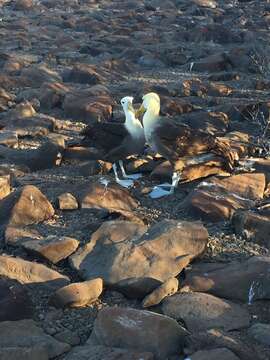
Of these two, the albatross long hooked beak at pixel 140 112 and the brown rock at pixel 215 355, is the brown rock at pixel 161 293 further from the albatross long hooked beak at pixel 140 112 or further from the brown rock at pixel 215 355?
the albatross long hooked beak at pixel 140 112

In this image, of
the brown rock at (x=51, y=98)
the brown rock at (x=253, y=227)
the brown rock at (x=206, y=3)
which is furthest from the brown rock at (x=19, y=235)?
the brown rock at (x=206, y=3)

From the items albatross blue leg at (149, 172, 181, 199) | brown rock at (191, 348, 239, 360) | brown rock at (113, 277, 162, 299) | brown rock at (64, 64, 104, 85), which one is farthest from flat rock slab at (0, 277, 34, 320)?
brown rock at (64, 64, 104, 85)

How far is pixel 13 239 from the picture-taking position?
5.94m

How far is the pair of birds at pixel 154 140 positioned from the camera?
7504mm

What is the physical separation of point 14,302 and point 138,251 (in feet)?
4.02

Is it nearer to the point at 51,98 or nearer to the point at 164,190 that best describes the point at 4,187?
the point at 164,190

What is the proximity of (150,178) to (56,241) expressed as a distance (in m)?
2.60

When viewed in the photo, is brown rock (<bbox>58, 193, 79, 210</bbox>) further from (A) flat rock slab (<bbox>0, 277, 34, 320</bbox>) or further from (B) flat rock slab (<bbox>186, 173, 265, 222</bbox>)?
(A) flat rock slab (<bbox>0, 277, 34, 320</bbox>)

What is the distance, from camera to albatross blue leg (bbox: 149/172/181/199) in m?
7.40

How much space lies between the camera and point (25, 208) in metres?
6.43

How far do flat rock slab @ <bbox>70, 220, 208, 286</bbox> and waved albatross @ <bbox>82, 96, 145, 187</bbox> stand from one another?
1.98m

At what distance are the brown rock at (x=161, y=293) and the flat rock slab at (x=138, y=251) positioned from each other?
142 millimetres

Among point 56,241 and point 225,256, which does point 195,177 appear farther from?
point 56,241

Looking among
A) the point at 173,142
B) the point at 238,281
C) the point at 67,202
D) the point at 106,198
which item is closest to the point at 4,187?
the point at 67,202
